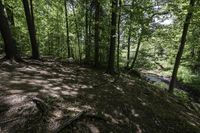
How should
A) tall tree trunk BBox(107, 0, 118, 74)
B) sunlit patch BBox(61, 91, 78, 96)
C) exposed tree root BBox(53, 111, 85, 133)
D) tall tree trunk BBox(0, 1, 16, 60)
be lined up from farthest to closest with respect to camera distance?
1. tall tree trunk BBox(107, 0, 118, 74)
2. tall tree trunk BBox(0, 1, 16, 60)
3. sunlit patch BBox(61, 91, 78, 96)
4. exposed tree root BBox(53, 111, 85, 133)

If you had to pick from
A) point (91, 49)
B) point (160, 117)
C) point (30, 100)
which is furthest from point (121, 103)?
point (91, 49)

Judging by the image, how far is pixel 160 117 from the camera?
20.0 feet

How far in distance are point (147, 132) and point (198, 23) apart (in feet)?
23.4

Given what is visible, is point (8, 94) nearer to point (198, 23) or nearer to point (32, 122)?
point (32, 122)

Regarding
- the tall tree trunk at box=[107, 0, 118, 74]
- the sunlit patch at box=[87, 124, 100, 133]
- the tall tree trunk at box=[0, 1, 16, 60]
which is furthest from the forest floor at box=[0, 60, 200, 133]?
the tall tree trunk at box=[107, 0, 118, 74]

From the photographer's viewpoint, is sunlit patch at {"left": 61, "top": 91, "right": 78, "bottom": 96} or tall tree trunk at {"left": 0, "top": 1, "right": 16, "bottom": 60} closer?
sunlit patch at {"left": 61, "top": 91, "right": 78, "bottom": 96}

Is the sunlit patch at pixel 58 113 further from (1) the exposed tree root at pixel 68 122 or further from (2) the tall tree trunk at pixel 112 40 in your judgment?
(2) the tall tree trunk at pixel 112 40

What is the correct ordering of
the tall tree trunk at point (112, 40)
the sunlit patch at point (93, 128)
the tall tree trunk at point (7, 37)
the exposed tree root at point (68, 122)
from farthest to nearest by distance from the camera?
1. the tall tree trunk at point (112, 40)
2. the tall tree trunk at point (7, 37)
3. the sunlit patch at point (93, 128)
4. the exposed tree root at point (68, 122)

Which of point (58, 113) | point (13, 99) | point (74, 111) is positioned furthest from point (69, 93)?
point (13, 99)

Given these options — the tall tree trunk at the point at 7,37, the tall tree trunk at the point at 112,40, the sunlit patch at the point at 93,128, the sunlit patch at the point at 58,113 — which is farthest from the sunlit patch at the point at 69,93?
the tall tree trunk at the point at 112,40

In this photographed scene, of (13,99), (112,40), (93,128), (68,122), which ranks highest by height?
(112,40)

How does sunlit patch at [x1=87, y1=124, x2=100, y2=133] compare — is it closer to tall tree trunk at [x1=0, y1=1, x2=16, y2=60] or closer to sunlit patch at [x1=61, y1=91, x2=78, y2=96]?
sunlit patch at [x1=61, y1=91, x2=78, y2=96]

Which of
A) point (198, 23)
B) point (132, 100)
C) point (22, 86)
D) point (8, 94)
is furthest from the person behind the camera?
point (198, 23)

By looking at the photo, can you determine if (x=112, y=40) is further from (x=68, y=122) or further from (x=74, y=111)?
(x=68, y=122)
